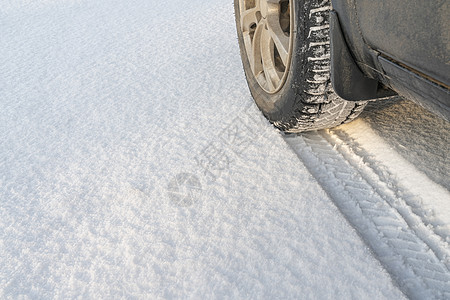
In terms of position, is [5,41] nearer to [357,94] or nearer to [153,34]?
[153,34]

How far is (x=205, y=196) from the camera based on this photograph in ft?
4.30

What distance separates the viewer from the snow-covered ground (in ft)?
3.40

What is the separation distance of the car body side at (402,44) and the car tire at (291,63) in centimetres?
12

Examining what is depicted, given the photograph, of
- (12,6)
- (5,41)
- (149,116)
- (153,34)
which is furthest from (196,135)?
(12,6)

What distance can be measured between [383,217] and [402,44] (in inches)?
20.9

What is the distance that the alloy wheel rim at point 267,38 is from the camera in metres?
1.46

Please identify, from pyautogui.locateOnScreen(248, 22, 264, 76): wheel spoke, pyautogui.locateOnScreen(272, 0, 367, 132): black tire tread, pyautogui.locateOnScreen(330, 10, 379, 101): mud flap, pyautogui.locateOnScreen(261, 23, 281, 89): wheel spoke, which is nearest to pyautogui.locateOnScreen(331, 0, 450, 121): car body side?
pyautogui.locateOnScreen(330, 10, 379, 101): mud flap

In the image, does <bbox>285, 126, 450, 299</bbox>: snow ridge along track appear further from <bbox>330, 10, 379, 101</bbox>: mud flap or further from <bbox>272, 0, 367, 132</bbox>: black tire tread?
<bbox>330, 10, 379, 101</bbox>: mud flap

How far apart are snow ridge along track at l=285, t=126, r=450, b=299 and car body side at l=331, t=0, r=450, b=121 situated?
1.25 ft

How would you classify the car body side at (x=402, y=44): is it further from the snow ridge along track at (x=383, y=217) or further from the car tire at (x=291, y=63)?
the snow ridge along track at (x=383, y=217)

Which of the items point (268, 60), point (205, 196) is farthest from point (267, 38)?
point (205, 196)

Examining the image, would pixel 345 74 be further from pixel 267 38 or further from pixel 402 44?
pixel 267 38

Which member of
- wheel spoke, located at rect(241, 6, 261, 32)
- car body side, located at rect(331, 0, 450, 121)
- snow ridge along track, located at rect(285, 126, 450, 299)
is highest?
car body side, located at rect(331, 0, 450, 121)

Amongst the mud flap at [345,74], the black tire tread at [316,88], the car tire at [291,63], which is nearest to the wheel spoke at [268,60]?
the car tire at [291,63]
